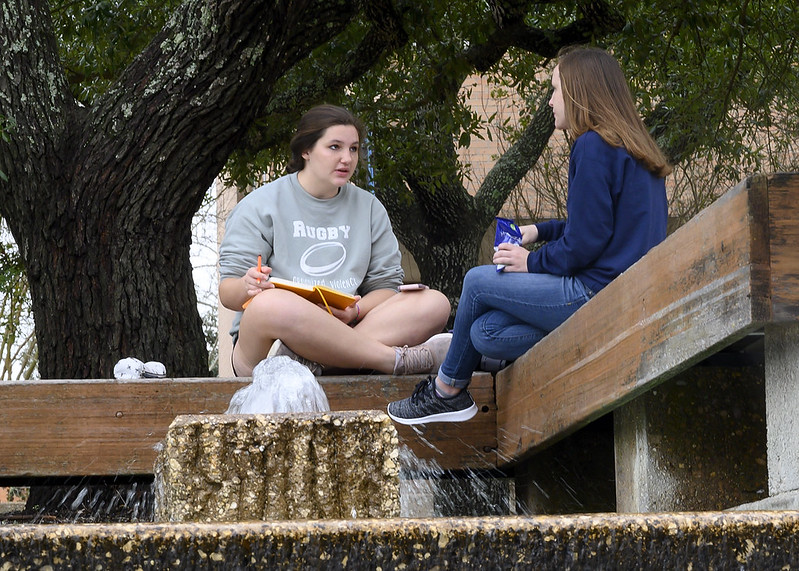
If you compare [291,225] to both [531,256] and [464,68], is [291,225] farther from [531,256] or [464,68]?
[464,68]

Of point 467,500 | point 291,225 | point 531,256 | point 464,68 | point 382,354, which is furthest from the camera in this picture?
point 464,68

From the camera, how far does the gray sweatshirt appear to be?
4.59 meters

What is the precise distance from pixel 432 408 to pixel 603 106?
50.0 inches

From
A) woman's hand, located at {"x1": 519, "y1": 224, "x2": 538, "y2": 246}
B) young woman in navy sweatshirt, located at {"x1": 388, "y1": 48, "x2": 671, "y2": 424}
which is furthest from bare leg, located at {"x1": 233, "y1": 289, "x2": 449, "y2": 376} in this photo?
woman's hand, located at {"x1": 519, "y1": 224, "x2": 538, "y2": 246}

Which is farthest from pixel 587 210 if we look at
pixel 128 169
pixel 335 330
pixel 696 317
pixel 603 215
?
pixel 128 169

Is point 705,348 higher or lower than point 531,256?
lower

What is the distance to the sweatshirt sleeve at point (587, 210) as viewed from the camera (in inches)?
140

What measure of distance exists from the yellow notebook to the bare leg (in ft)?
0.17

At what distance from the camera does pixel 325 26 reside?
Answer: 5926 mm

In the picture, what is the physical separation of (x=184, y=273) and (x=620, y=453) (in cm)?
296

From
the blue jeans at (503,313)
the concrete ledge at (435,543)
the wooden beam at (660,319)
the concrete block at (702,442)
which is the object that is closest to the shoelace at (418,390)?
the blue jeans at (503,313)

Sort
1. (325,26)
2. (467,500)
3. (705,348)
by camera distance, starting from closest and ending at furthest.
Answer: (705,348) → (467,500) → (325,26)

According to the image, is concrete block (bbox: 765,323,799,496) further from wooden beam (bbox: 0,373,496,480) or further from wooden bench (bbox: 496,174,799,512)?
wooden beam (bbox: 0,373,496,480)

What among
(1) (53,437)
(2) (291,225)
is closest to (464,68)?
(2) (291,225)
